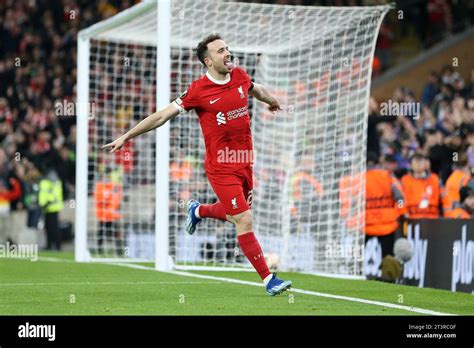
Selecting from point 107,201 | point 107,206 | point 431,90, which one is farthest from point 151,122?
point 431,90

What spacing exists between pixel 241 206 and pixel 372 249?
4.89 meters

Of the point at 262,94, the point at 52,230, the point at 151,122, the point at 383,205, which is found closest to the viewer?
the point at 151,122

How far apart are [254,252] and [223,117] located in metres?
1.22

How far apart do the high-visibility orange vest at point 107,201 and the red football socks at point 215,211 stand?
781 cm

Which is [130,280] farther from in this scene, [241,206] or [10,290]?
[241,206]

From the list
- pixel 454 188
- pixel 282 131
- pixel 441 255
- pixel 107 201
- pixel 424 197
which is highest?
pixel 282 131

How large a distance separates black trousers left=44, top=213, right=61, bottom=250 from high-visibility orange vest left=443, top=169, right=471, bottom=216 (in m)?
9.92

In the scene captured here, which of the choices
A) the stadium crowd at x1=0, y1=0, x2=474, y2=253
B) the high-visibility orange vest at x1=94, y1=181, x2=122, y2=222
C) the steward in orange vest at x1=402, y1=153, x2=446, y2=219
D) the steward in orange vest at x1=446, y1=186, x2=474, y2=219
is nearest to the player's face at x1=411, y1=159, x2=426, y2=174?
the steward in orange vest at x1=402, y1=153, x2=446, y2=219

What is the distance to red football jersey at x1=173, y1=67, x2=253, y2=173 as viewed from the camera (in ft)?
33.2

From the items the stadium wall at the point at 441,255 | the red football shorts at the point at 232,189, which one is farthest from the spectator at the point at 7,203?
the red football shorts at the point at 232,189

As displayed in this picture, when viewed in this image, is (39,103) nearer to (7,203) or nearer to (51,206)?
(7,203)

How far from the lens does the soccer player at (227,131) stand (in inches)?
395

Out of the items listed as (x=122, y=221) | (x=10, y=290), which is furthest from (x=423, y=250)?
(x=122, y=221)

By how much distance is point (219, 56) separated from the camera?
33.1 ft
